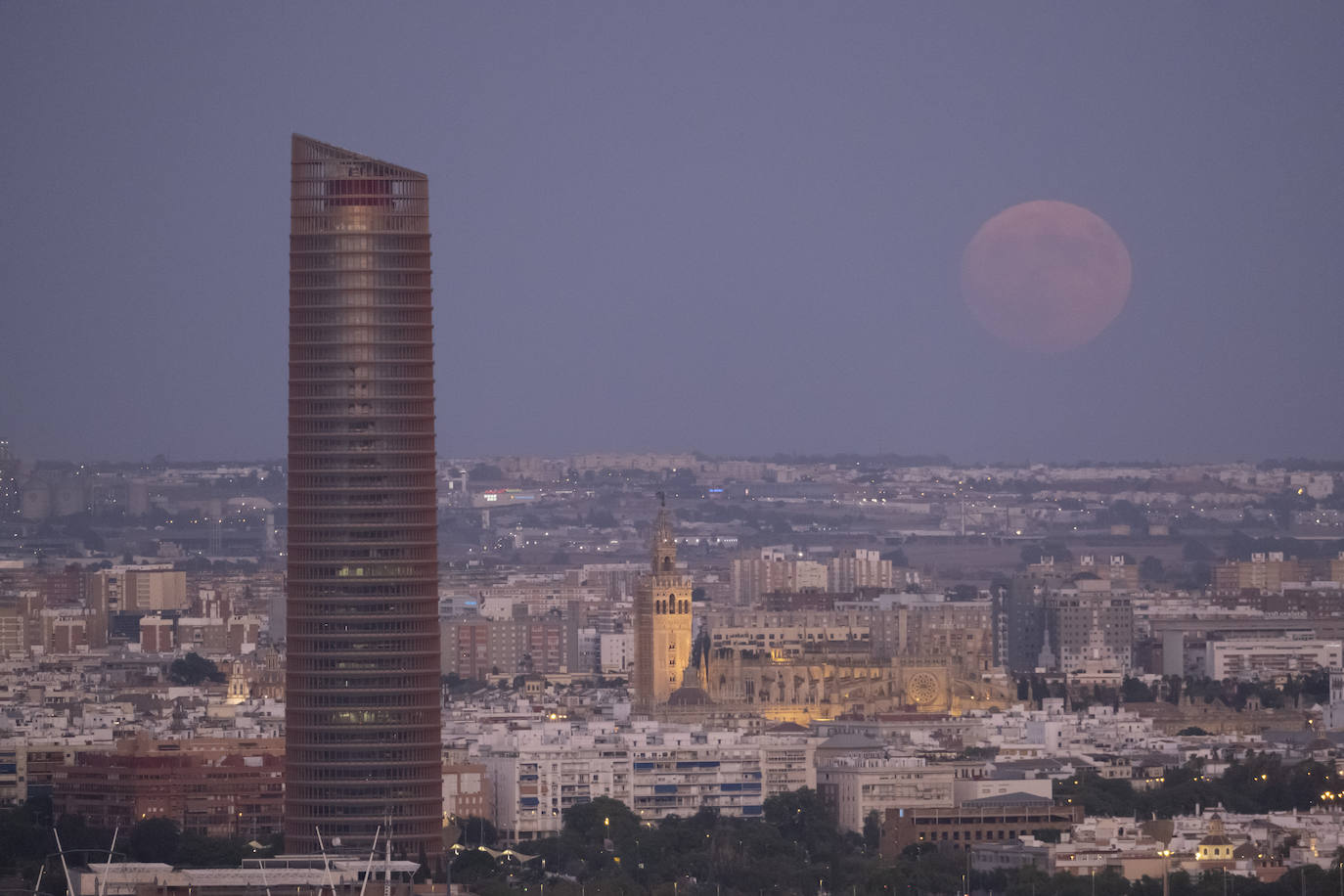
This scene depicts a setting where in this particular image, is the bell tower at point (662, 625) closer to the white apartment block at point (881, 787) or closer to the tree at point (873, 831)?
the white apartment block at point (881, 787)

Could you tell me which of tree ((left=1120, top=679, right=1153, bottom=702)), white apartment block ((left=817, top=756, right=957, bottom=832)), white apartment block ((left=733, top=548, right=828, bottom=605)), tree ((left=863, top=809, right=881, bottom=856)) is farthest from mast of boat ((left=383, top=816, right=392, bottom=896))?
white apartment block ((left=733, top=548, right=828, bottom=605))

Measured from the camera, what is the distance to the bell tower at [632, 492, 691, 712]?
125875 mm

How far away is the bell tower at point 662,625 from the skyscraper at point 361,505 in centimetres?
5091

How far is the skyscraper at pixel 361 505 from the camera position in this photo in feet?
241

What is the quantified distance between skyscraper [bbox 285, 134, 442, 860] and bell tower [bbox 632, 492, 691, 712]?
167 feet

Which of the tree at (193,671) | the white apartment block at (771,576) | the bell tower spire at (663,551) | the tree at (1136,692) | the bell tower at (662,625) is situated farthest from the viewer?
the white apartment block at (771,576)

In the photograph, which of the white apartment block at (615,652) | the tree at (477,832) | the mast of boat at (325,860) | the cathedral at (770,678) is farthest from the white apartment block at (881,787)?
the white apartment block at (615,652)

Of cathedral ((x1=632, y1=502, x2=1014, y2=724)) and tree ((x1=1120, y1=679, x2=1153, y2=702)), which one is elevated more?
cathedral ((x1=632, y1=502, x2=1014, y2=724))

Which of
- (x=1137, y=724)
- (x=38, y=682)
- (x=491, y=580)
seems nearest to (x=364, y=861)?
(x=1137, y=724)

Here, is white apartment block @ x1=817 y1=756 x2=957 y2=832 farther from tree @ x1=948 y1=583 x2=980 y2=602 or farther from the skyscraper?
tree @ x1=948 y1=583 x2=980 y2=602

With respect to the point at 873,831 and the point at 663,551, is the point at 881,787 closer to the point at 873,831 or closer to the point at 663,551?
the point at 873,831

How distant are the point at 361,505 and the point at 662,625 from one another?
2115 inches

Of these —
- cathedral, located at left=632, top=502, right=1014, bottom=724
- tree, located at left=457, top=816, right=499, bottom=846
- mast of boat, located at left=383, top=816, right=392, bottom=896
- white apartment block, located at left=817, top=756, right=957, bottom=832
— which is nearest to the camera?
mast of boat, located at left=383, top=816, right=392, bottom=896

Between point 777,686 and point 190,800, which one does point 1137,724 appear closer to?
point 777,686
